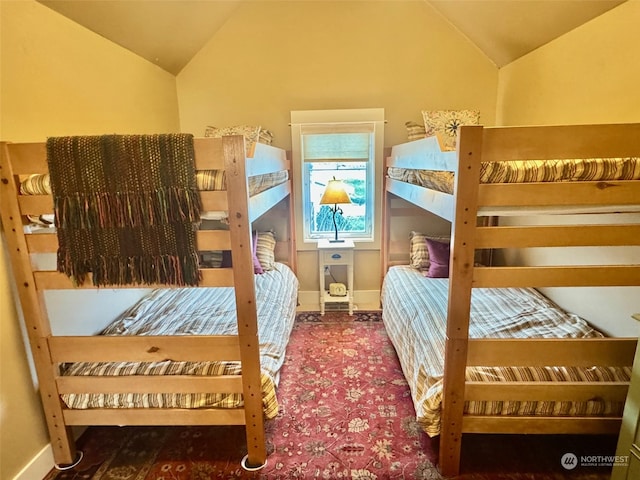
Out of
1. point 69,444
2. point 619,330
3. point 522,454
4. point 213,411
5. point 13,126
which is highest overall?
point 13,126

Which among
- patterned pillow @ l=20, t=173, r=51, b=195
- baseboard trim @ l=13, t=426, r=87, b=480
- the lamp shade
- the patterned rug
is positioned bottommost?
the patterned rug

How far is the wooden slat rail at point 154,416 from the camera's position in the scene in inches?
65.5

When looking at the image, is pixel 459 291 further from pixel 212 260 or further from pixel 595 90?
pixel 212 260

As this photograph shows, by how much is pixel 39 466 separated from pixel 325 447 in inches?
52.9

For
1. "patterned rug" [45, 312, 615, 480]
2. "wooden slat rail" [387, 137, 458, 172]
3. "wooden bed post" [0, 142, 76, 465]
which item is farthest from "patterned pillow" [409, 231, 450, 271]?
"wooden bed post" [0, 142, 76, 465]

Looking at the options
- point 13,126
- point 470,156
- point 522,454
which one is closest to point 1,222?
point 13,126

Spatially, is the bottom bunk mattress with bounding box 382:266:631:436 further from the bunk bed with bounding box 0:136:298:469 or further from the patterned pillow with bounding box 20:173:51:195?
the patterned pillow with bounding box 20:173:51:195

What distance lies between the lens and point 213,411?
1.66 m

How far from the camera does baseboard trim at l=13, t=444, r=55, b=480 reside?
1.60 m

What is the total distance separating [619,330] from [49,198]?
9.20 ft

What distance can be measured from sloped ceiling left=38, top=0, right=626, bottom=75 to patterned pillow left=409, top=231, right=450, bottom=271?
1.61 m

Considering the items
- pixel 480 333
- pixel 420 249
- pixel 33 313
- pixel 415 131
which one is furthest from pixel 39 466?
pixel 415 131

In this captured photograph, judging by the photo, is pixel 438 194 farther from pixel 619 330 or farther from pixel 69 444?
pixel 69 444
